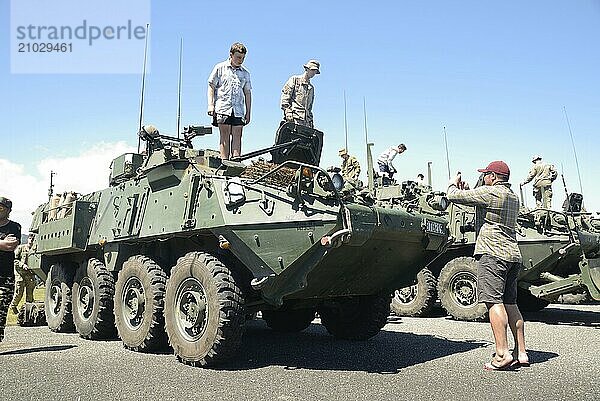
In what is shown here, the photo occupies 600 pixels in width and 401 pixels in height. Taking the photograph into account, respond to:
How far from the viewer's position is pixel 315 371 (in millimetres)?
5992

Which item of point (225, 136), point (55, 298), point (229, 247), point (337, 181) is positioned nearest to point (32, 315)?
point (55, 298)

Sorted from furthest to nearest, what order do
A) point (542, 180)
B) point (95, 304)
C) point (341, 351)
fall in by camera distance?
point (542, 180)
point (95, 304)
point (341, 351)

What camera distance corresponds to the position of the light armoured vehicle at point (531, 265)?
10273 mm

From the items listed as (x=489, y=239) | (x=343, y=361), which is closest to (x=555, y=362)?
(x=489, y=239)

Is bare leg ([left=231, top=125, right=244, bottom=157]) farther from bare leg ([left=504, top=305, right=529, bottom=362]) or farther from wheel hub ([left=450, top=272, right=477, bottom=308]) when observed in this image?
wheel hub ([left=450, top=272, right=477, bottom=308])

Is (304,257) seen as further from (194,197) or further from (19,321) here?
(19,321)

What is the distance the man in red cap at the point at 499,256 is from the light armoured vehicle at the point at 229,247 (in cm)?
76

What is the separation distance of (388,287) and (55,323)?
5365 mm

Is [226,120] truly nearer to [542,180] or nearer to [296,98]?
[296,98]

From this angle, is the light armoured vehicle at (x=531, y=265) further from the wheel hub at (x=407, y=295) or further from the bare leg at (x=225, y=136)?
the bare leg at (x=225, y=136)

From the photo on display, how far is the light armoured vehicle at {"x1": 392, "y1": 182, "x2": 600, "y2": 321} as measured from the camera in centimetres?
1027

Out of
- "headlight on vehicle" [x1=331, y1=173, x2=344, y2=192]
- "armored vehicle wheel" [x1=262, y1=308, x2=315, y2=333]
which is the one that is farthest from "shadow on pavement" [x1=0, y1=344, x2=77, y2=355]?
"headlight on vehicle" [x1=331, y1=173, x2=344, y2=192]

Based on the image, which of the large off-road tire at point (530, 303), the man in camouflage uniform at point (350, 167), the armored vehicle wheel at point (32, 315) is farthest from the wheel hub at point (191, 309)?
the large off-road tire at point (530, 303)

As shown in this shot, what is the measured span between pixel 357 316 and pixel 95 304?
3.47m
